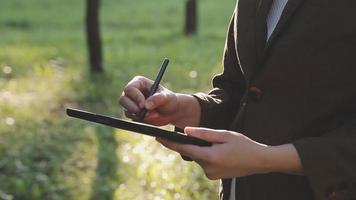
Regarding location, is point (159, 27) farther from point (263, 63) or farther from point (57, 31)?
point (263, 63)

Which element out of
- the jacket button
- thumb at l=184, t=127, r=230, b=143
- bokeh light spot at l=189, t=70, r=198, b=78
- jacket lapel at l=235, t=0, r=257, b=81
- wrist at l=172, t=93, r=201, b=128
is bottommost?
bokeh light spot at l=189, t=70, r=198, b=78

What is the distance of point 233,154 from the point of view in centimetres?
122

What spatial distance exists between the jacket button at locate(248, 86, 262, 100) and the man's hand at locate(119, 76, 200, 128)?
8.3 inches

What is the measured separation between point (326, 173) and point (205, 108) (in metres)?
0.41

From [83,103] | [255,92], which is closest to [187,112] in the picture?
[255,92]

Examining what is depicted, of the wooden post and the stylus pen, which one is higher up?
the stylus pen

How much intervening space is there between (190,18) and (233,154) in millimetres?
9417

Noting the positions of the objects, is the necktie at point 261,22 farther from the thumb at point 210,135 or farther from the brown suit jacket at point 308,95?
the thumb at point 210,135

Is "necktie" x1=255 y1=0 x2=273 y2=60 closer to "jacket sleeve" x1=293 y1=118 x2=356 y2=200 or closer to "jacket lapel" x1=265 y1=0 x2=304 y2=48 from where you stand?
"jacket lapel" x1=265 y1=0 x2=304 y2=48

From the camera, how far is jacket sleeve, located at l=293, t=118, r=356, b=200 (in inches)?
49.7

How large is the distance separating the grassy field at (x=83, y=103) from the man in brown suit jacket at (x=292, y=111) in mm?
2578

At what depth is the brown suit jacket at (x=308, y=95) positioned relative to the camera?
1276 millimetres

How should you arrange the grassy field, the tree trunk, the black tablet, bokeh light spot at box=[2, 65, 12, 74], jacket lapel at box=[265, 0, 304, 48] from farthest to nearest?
the tree trunk
bokeh light spot at box=[2, 65, 12, 74]
the grassy field
jacket lapel at box=[265, 0, 304, 48]
the black tablet

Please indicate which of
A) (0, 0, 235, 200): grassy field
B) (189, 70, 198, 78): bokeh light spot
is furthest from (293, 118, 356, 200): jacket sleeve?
(189, 70, 198, 78): bokeh light spot
